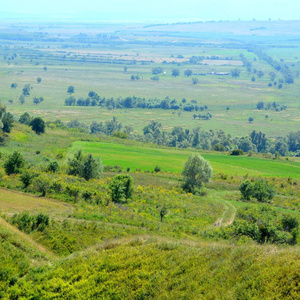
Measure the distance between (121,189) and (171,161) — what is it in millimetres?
34165

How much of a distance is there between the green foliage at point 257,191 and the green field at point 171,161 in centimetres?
1584

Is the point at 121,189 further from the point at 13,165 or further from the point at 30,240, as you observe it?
the point at 30,240

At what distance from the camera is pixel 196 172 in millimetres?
57906

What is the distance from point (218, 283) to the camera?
19.9 meters

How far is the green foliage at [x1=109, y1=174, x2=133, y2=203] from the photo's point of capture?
1677 inches

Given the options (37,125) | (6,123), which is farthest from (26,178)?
(37,125)

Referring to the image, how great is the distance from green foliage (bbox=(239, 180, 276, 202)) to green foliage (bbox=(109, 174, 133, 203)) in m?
15.6

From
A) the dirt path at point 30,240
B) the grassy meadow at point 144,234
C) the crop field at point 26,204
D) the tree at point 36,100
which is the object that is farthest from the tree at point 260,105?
the dirt path at point 30,240

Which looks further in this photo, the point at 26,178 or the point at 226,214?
the point at 226,214

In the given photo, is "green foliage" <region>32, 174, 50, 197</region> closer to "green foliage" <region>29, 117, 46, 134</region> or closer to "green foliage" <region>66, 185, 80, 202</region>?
"green foliage" <region>66, 185, 80, 202</region>

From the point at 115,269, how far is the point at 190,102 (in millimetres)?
175511

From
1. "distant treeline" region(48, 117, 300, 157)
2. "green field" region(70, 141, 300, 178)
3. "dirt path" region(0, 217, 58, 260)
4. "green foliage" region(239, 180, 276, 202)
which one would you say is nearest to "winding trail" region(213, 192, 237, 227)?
"green foliage" region(239, 180, 276, 202)

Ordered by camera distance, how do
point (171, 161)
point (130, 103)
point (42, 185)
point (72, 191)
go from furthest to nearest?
1. point (130, 103)
2. point (171, 161)
3. point (72, 191)
4. point (42, 185)

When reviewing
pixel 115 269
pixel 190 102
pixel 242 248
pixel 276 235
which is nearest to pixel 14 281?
pixel 115 269
